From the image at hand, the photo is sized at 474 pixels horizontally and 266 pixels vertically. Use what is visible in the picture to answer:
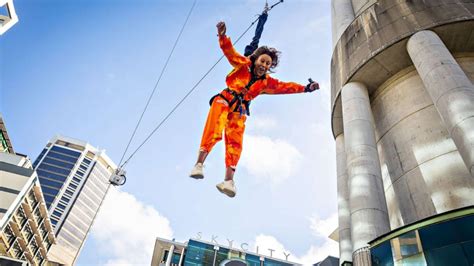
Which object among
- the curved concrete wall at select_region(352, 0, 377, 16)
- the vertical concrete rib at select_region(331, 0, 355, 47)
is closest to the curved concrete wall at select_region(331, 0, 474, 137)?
the vertical concrete rib at select_region(331, 0, 355, 47)

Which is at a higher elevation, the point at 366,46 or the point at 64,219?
the point at 64,219

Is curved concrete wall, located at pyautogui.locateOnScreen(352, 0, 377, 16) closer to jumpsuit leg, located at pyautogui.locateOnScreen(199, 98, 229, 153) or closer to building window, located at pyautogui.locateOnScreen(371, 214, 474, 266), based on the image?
building window, located at pyautogui.locateOnScreen(371, 214, 474, 266)

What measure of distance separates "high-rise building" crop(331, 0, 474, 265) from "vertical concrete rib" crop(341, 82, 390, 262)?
0.04m

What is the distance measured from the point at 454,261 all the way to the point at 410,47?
10135 mm

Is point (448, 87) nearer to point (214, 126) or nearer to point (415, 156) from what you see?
point (415, 156)

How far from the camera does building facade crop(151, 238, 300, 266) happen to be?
58.6 meters

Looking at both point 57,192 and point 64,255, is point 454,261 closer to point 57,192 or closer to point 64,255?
point 64,255

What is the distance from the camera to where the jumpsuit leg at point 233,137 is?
838cm

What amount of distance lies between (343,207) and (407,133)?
4.82 meters

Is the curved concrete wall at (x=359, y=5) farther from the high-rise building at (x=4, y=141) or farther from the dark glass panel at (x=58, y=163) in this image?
the dark glass panel at (x=58, y=163)

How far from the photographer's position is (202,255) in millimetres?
59188

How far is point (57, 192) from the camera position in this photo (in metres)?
135

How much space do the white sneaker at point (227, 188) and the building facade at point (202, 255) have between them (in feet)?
162

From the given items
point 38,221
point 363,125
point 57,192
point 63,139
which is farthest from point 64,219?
point 363,125
